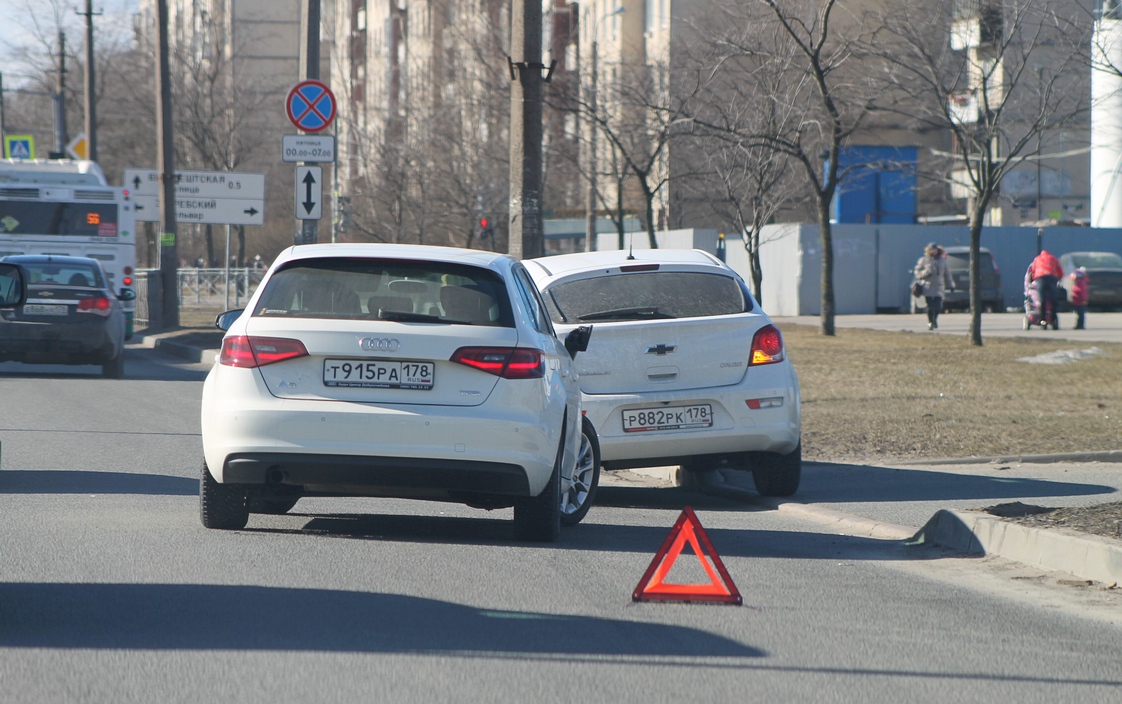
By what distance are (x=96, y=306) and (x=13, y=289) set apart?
46.4 feet

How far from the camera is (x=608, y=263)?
33.8 feet

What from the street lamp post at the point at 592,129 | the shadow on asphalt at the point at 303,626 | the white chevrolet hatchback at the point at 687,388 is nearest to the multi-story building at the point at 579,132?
the street lamp post at the point at 592,129

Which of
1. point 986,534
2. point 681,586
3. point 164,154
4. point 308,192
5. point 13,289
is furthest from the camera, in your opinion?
point 164,154

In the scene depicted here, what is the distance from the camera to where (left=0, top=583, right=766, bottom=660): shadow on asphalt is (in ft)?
17.8

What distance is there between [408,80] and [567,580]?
4722cm

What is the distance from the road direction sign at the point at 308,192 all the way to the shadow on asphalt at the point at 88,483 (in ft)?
30.5

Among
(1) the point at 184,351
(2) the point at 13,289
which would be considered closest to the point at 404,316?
(2) the point at 13,289

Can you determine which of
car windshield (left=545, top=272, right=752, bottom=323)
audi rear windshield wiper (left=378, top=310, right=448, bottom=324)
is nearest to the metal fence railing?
car windshield (left=545, top=272, right=752, bottom=323)

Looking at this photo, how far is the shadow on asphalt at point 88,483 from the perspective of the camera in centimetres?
994

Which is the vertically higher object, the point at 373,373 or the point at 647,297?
the point at 647,297

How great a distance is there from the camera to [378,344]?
24.0ft

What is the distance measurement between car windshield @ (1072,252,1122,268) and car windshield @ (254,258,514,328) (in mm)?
34819

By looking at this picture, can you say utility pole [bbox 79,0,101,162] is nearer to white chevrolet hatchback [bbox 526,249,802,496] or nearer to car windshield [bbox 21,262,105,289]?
car windshield [bbox 21,262,105,289]

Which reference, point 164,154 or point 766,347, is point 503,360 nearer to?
point 766,347
